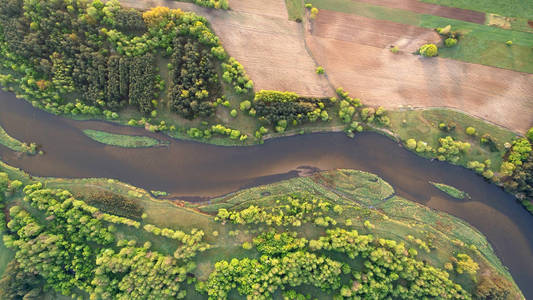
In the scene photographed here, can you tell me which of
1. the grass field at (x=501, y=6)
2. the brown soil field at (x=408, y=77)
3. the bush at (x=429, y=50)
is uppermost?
the grass field at (x=501, y=6)

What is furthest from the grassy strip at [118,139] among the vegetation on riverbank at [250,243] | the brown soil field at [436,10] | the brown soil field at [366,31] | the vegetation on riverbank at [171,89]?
the brown soil field at [436,10]

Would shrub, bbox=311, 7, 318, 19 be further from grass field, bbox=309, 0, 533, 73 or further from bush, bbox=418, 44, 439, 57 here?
bush, bbox=418, 44, 439, 57

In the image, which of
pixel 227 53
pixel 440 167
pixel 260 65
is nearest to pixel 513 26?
pixel 440 167

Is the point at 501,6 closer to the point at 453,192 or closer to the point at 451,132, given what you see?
the point at 451,132

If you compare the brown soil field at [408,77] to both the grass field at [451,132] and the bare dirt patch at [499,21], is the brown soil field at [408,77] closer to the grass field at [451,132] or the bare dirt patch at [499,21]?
the grass field at [451,132]

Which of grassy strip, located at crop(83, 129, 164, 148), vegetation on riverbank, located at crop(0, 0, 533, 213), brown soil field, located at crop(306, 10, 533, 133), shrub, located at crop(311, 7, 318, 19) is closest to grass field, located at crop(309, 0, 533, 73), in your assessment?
brown soil field, located at crop(306, 10, 533, 133)

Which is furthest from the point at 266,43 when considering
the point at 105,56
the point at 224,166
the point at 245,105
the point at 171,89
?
the point at 105,56
